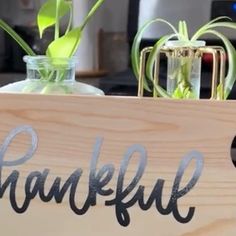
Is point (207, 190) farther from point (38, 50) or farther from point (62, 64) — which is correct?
point (38, 50)

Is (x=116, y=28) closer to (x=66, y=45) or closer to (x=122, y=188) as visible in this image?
(x=66, y=45)

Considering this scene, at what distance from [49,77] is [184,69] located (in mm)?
133

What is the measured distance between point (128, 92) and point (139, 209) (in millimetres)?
741

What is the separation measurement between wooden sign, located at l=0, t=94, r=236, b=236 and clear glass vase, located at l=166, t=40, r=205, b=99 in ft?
0.36

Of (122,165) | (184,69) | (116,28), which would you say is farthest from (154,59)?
(116,28)

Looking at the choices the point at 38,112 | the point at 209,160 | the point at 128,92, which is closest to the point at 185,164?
the point at 209,160

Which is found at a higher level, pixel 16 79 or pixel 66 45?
pixel 66 45

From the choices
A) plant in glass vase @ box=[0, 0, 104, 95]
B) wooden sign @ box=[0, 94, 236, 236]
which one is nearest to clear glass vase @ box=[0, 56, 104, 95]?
plant in glass vase @ box=[0, 0, 104, 95]

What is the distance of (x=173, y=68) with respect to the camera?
550mm

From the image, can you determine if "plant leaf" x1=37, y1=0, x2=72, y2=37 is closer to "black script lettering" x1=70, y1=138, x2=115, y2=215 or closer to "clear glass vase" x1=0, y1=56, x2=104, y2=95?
"clear glass vase" x1=0, y1=56, x2=104, y2=95

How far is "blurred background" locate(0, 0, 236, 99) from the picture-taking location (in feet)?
3.79

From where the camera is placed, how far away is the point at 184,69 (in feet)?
1.80

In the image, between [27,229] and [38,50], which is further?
[38,50]

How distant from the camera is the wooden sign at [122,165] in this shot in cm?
43
